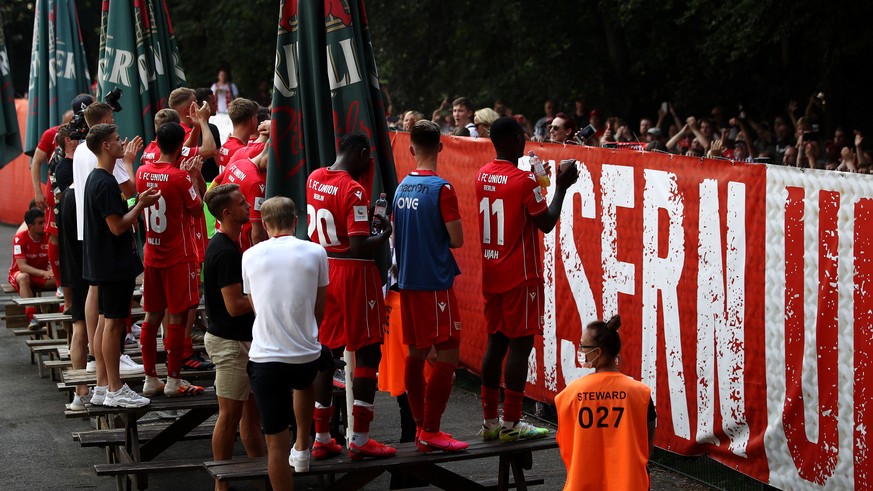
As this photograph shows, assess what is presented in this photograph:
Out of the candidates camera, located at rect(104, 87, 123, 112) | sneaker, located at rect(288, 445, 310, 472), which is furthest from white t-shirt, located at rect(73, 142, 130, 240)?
sneaker, located at rect(288, 445, 310, 472)

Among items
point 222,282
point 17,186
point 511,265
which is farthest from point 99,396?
point 17,186

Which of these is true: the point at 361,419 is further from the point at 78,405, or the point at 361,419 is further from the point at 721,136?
the point at 721,136

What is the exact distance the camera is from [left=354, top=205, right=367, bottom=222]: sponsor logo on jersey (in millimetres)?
7031

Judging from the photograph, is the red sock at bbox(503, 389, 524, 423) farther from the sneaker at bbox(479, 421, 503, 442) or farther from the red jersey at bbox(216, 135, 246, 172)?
the red jersey at bbox(216, 135, 246, 172)

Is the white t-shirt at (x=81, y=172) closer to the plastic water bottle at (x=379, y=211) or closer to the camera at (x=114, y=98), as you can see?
the camera at (x=114, y=98)

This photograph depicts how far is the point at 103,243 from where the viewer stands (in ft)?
28.3

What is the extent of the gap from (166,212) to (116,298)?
0.71 m

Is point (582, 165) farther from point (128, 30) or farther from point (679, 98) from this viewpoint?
point (679, 98)

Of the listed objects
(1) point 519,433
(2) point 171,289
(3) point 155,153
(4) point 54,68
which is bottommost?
(1) point 519,433

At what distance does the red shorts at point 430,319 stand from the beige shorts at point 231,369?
39.0 inches

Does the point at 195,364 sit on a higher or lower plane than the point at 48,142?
lower

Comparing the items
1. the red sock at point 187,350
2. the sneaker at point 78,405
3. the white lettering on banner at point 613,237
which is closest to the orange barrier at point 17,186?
the sneaker at point 78,405

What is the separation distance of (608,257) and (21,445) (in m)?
4.99

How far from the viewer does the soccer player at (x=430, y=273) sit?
23.6 ft
